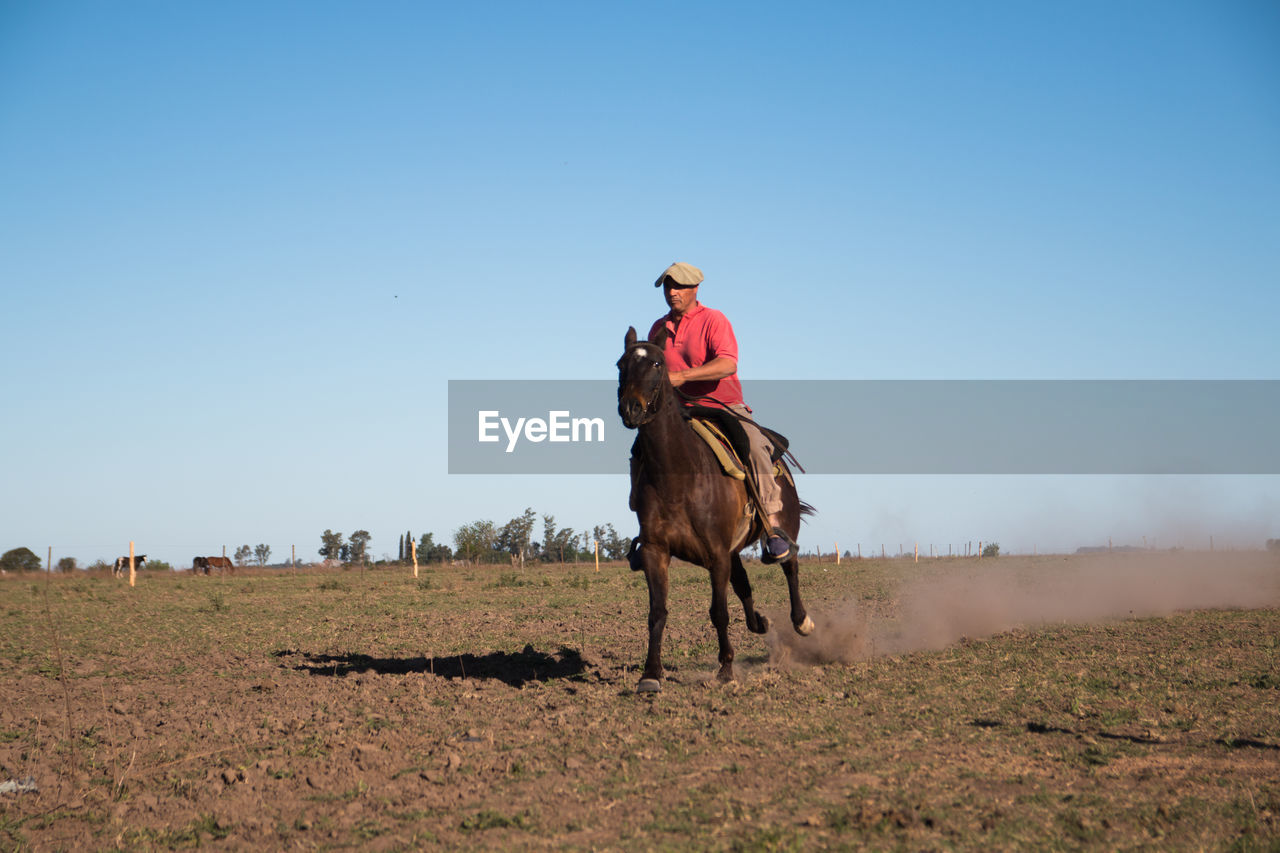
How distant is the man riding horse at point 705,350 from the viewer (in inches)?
352

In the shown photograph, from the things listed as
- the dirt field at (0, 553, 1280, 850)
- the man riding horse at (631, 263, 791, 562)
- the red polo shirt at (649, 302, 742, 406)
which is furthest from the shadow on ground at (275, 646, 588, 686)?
the red polo shirt at (649, 302, 742, 406)

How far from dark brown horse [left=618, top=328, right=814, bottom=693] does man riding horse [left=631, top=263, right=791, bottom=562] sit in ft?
2.39

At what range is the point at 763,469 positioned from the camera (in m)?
9.41

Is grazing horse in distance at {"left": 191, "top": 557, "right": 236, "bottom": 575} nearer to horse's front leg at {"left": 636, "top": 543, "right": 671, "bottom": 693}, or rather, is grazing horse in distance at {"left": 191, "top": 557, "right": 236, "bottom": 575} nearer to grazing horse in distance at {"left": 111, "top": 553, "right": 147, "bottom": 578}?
grazing horse in distance at {"left": 111, "top": 553, "right": 147, "bottom": 578}

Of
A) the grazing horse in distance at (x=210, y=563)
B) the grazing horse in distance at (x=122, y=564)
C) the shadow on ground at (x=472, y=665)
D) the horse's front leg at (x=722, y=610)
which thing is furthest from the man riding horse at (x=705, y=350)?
the grazing horse in distance at (x=210, y=563)

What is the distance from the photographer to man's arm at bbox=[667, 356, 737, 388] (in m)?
8.39

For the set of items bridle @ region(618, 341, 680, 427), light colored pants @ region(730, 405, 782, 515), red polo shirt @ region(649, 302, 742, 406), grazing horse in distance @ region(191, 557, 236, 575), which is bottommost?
grazing horse in distance @ region(191, 557, 236, 575)

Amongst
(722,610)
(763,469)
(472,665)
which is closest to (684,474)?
(722,610)

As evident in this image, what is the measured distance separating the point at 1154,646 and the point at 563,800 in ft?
26.9

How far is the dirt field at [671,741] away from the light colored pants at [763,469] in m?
1.67

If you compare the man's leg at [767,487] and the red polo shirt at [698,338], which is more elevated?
the red polo shirt at [698,338]

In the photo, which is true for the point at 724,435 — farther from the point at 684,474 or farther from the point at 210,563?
the point at 210,563

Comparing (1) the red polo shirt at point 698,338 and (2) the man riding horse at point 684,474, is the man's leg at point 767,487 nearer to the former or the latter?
(2) the man riding horse at point 684,474

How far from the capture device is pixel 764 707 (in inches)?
277
